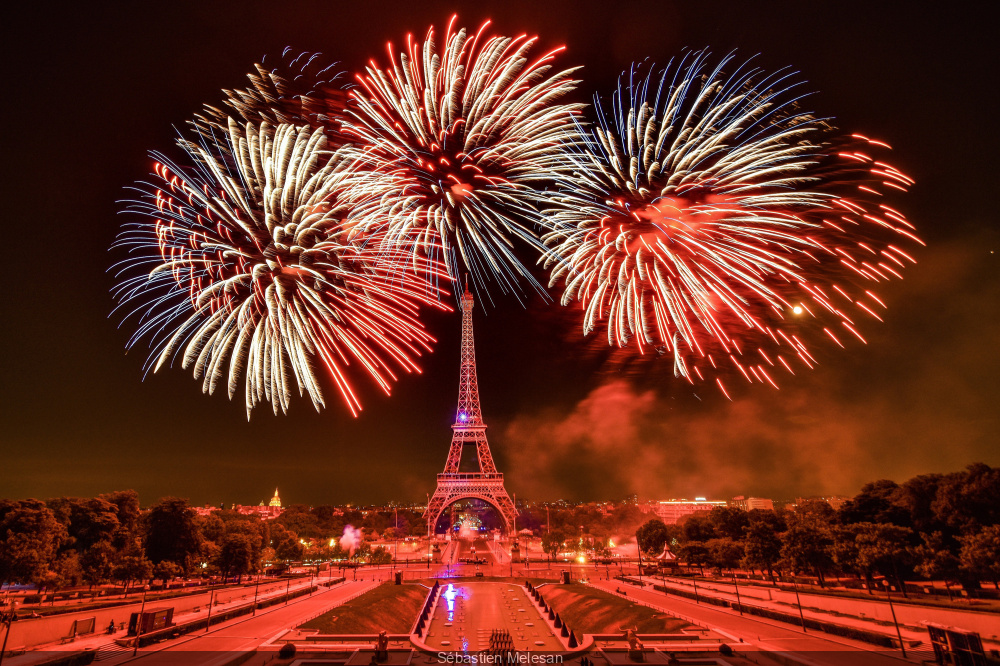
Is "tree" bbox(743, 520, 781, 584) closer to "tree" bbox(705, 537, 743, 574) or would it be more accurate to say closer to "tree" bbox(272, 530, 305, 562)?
"tree" bbox(705, 537, 743, 574)

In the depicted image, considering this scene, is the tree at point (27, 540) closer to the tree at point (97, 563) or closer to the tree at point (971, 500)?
the tree at point (97, 563)

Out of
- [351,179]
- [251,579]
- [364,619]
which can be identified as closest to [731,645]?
[364,619]

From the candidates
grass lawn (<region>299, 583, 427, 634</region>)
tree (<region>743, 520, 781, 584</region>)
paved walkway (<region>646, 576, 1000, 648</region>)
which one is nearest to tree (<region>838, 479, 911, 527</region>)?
tree (<region>743, 520, 781, 584</region>)

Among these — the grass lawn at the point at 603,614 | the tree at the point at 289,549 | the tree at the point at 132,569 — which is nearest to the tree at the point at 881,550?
the grass lawn at the point at 603,614

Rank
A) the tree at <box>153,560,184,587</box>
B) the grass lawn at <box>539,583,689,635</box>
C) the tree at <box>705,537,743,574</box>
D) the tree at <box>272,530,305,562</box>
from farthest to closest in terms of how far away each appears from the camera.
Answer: the tree at <box>272,530,305,562</box>, the tree at <box>705,537,743,574</box>, the tree at <box>153,560,184,587</box>, the grass lawn at <box>539,583,689,635</box>

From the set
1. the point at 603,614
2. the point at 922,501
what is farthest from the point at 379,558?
the point at 922,501

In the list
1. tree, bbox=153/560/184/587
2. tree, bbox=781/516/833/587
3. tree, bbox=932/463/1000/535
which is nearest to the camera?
tree, bbox=932/463/1000/535

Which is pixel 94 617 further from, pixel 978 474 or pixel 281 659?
pixel 978 474

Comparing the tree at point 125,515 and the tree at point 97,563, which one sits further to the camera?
the tree at point 125,515
